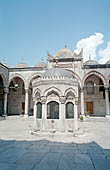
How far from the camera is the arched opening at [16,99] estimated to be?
2375 centimetres

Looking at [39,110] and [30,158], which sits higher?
[39,110]

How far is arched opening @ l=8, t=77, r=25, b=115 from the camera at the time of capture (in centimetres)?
2375

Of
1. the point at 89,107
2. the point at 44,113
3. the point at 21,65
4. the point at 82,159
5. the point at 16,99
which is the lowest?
the point at 82,159

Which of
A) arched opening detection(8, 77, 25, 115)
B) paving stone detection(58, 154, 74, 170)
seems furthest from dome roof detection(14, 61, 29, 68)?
paving stone detection(58, 154, 74, 170)

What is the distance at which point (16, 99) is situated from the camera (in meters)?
23.9

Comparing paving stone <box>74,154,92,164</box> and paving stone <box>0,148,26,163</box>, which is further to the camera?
paving stone <box>0,148,26,163</box>

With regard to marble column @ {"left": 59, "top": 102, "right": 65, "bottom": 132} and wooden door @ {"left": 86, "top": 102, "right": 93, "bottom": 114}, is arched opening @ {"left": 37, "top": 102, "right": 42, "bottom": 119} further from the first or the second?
wooden door @ {"left": 86, "top": 102, "right": 93, "bottom": 114}

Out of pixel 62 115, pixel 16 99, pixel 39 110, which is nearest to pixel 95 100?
pixel 16 99

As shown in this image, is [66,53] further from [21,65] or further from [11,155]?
[11,155]

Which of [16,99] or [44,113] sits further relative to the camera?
[16,99]

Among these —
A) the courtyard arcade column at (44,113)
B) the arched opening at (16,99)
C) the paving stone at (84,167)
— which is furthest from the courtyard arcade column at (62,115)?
the arched opening at (16,99)

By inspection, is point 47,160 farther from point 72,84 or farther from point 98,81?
point 98,81

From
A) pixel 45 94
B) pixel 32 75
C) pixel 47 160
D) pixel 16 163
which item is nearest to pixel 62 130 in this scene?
pixel 45 94

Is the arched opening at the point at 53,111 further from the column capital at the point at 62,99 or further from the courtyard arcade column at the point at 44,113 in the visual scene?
the column capital at the point at 62,99
